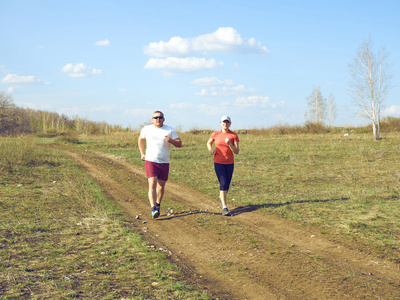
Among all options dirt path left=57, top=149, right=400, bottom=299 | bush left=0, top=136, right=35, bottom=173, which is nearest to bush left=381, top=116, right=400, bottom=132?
dirt path left=57, top=149, right=400, bottom=299

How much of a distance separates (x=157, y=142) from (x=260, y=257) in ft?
10.6

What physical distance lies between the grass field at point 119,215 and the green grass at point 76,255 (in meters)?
0.01

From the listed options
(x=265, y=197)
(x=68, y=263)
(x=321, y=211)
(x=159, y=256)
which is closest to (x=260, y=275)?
(x=159, y=256)

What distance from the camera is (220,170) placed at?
7676mm

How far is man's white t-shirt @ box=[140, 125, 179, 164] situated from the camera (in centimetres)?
714

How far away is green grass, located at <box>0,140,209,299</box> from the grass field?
0.01 meters

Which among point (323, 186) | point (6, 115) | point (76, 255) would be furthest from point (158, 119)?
point (6, 115)

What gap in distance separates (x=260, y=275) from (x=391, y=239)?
2892 millimetres

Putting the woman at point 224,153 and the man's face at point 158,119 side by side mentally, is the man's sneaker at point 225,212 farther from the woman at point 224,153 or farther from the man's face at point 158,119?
the man's face at point 158,119

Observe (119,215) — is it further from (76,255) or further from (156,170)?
(76,255)

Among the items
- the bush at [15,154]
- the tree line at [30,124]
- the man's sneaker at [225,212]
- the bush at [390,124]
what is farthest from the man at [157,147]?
the bush at [390,124]

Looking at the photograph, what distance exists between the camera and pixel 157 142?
7.17 meters

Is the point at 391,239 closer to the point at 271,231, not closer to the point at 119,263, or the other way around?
the point at 271,231

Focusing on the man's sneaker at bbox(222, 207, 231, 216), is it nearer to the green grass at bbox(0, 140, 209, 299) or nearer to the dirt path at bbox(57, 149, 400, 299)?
the dirt path at bbox(57, 149, 400, 299)
